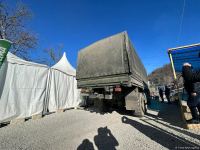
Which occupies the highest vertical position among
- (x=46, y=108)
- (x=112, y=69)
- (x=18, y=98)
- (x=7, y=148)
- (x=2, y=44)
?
(x=2, y=44)

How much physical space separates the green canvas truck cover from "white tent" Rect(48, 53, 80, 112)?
186 centimetres

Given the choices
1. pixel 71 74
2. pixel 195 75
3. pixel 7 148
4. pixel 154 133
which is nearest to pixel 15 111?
pixel 7 148

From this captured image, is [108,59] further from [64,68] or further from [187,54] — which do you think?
[64,68]

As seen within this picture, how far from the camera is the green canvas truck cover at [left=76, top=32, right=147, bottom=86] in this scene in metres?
4.70

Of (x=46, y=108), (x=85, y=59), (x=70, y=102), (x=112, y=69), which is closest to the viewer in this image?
(x=112, y=69)

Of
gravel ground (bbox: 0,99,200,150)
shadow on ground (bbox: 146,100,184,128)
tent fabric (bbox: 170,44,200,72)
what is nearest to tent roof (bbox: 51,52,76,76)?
gravel ground (bbox: 0,99,200,150)

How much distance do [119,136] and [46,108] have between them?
4.68 meters

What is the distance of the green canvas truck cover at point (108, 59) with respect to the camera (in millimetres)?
4698

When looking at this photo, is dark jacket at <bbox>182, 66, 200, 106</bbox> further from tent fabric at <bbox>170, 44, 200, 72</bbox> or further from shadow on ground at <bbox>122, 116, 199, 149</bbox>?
tent fabric at <bbox>170, 44, 200, 72</bbox>

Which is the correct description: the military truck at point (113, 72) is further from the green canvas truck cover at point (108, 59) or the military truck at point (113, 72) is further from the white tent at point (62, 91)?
the white tent at point (62, 91)

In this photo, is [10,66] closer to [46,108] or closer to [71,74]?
[46,108]

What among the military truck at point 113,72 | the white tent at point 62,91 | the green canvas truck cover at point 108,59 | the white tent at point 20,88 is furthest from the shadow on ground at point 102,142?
the white tent at point 62,91

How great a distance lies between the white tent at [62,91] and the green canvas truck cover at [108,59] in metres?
1.86

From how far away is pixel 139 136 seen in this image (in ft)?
10.9
